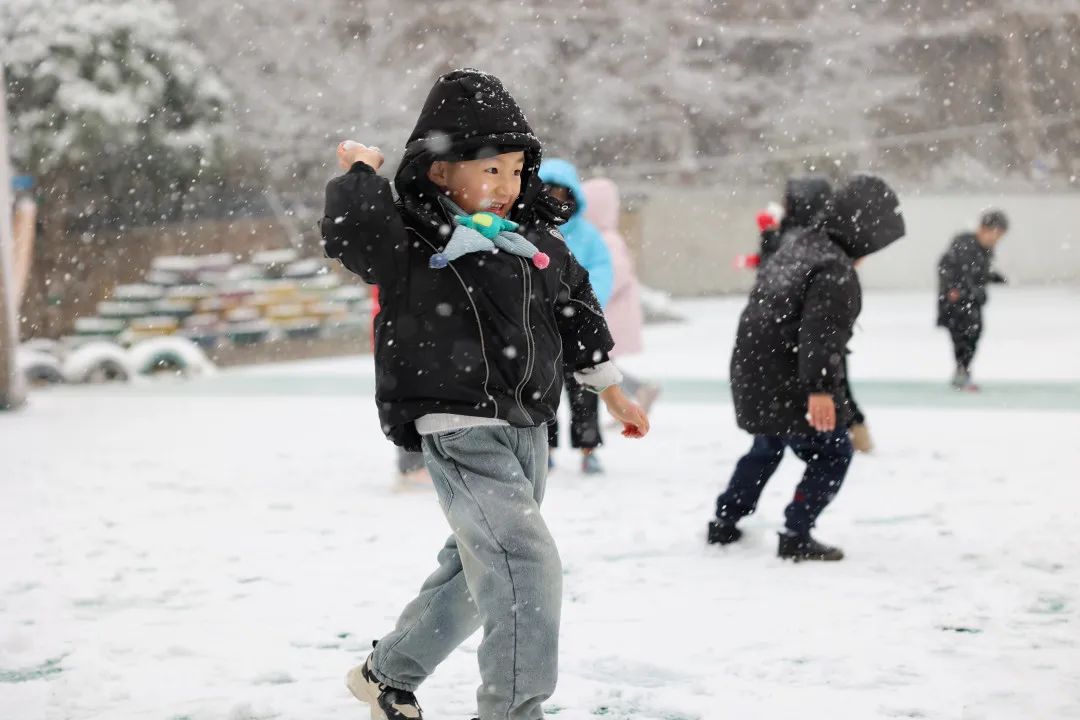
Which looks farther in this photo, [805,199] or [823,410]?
[805,199]

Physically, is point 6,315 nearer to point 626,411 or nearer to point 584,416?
point 584,416

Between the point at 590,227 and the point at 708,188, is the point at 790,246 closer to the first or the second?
the point at 590,227

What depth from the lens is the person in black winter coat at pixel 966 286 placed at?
10.4 m

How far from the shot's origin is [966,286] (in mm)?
10484

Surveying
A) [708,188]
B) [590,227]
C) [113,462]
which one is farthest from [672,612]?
[708,188]

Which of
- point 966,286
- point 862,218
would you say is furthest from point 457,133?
point 966,286

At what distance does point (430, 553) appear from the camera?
523 cm

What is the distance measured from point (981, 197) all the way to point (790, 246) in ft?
85.1

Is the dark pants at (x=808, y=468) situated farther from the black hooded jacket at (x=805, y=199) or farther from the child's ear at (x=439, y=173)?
the child's ear at (x=439, y=173)

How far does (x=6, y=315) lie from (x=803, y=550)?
25.0ft

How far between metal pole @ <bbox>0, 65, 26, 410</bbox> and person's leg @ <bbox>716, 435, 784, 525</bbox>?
7.17 metres

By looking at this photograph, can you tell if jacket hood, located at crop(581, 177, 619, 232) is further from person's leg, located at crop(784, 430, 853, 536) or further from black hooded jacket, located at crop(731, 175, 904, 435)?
person's leg, located at crop(784, 430, 853, 536)

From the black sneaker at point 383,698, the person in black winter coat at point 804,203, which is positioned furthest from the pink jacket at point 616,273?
the black sneaker at point 383,698

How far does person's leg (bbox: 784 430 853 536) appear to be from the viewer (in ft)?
15.9
